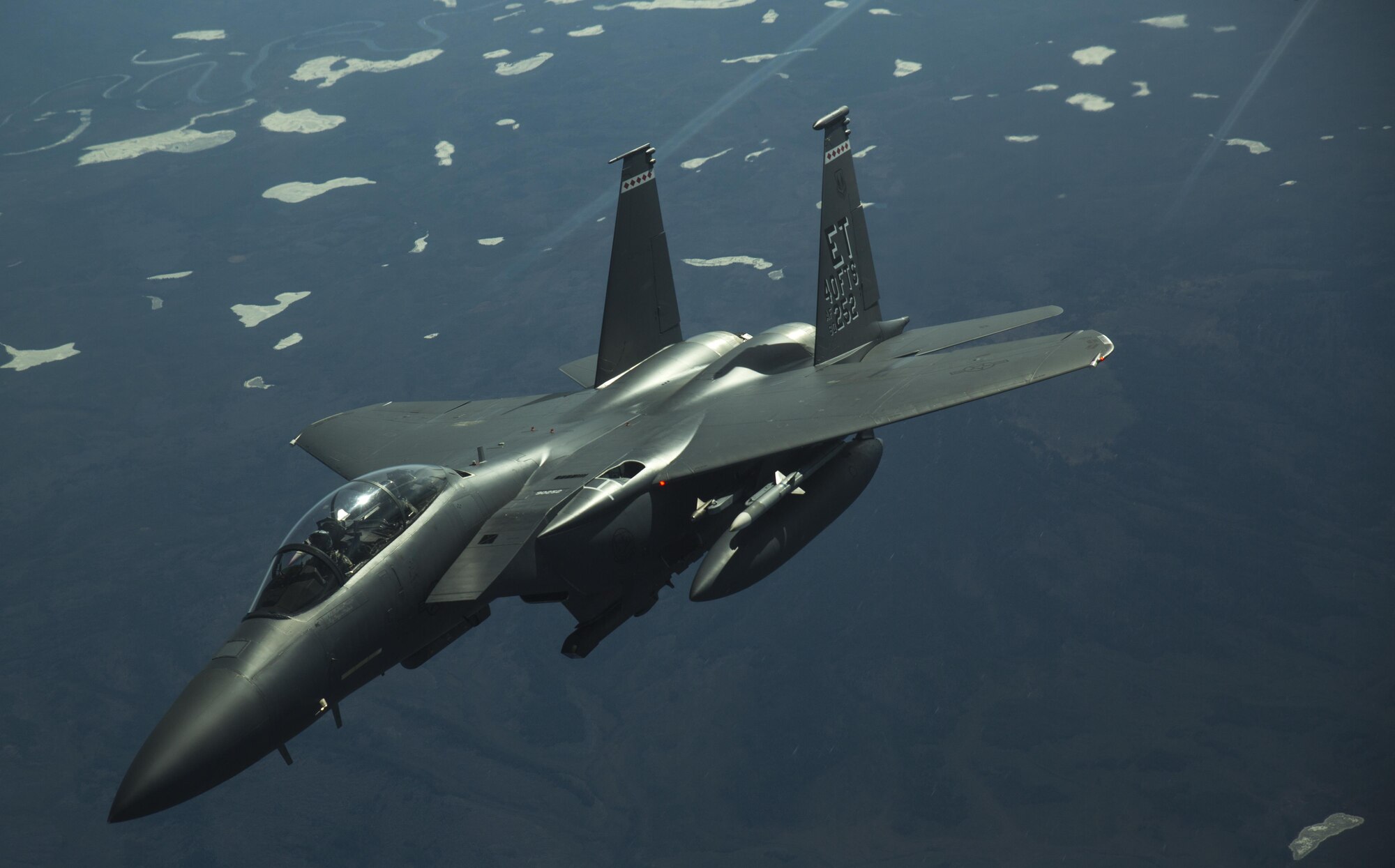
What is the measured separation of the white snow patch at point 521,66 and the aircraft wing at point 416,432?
179449mm

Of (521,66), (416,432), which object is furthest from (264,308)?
(416,432)

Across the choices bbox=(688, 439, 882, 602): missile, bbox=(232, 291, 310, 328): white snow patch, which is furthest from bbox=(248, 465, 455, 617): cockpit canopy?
bbox=(232, 291, 310, 328): white snow patch

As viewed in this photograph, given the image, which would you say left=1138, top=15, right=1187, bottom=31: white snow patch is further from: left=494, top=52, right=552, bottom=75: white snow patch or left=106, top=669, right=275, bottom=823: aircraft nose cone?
left=106, top=669, right=275, bottom=823: aircraft nose cone

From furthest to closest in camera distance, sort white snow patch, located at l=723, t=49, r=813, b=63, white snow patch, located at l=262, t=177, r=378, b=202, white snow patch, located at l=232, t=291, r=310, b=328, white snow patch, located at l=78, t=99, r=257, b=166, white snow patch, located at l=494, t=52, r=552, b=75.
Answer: white snow patch, located at l=723, t=49, r=813, b=63
white snow patch, located at l=494, t=52, r=552, b=75
white snow patch, located at l=78, t=99, r=257, b=166
white snow patch, located at l=262, t=177, r=378, b=202
white snow patch, located at l=232, t=291, r=310, b=328

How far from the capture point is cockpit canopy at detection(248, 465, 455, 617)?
1664cm

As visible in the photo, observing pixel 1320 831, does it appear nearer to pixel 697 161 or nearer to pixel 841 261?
pixel 841 261

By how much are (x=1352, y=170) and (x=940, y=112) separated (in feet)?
206

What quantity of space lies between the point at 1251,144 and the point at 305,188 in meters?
155

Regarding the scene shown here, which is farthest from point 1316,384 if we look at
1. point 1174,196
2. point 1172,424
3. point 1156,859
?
point 1156,859

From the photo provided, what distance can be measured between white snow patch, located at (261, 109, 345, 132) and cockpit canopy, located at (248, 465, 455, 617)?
186 m

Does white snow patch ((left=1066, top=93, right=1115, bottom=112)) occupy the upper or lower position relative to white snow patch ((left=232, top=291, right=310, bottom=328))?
upper

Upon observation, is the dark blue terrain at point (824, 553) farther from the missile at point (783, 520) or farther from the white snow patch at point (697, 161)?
the missile at point (783, 520)

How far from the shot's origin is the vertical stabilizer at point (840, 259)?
25812mm

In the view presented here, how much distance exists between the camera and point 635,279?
91.7 ft
